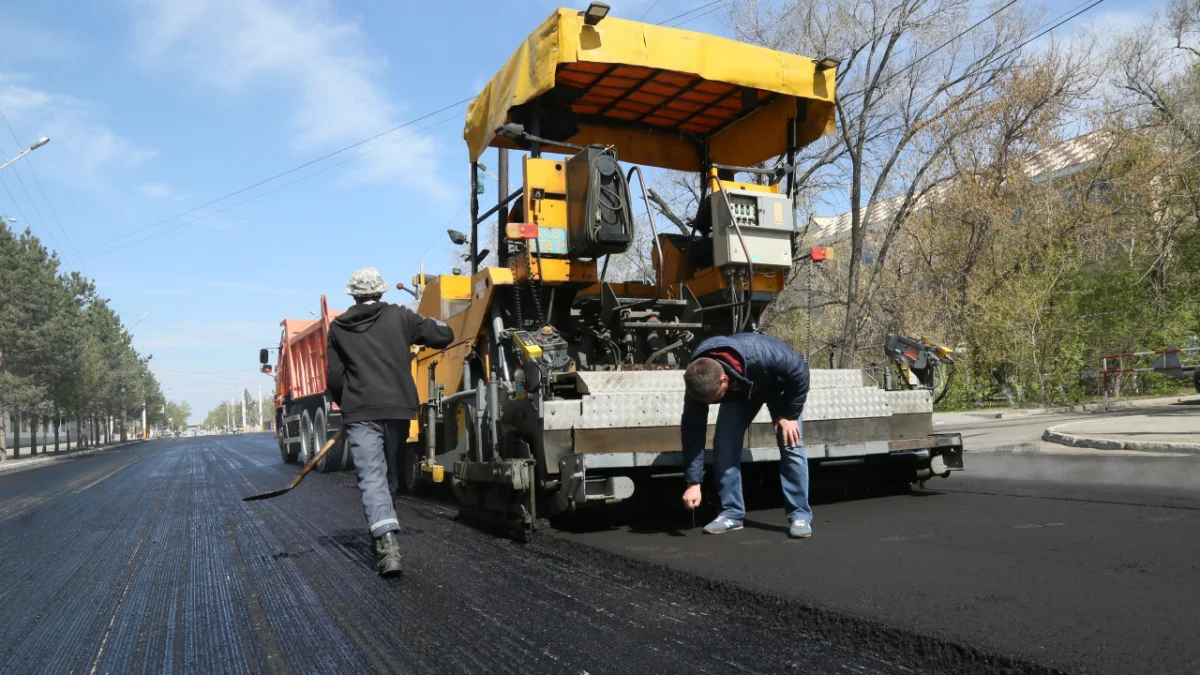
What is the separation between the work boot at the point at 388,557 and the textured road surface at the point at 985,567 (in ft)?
3.55

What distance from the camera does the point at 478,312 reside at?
596cm

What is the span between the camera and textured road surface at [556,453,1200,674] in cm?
267

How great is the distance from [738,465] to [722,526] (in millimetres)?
372

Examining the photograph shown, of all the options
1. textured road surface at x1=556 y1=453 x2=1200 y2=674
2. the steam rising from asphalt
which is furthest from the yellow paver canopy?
the steam rising from asphalt

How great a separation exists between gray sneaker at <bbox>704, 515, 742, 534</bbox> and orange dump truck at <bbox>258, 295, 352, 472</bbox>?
8.21 m

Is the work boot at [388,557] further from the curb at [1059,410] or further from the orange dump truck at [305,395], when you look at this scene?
the curb at [1059,410]

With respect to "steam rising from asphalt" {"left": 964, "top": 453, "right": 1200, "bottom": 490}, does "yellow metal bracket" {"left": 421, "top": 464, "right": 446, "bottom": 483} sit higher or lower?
higher

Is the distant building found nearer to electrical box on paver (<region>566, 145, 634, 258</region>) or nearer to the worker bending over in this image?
electrical box on paver (<region>566, 145, 634, 258</region>)

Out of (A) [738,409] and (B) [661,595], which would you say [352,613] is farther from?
(A) [738,409]

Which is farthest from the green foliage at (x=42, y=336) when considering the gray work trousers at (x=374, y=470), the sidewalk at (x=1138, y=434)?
the sidewalk at (x=1138, y=434)

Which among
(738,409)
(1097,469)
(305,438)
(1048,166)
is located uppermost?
(1048,166)

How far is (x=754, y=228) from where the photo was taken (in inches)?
238

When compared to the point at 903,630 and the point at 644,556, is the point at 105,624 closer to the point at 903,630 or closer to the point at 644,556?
the point at 644,556

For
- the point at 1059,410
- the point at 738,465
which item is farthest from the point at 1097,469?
the point at 1059,410
